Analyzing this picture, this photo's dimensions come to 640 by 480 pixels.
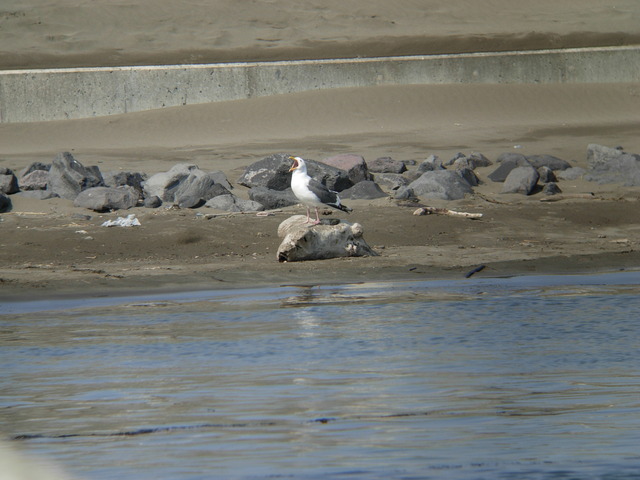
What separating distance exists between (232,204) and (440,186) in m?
2.87

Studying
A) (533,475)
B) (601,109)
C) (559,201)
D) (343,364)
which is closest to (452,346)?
(343,364)

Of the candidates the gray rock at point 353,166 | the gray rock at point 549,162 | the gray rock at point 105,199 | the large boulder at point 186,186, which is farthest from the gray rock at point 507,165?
the gray rock at point 105,199

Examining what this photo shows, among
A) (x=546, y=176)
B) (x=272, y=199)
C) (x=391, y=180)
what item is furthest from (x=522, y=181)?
(x=272, y=199)

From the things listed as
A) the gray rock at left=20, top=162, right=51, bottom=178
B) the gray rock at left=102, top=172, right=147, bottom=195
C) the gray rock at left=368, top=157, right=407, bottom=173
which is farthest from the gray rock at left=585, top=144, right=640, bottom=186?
the gray rock at left=20, top=162, right=51, bottom=178

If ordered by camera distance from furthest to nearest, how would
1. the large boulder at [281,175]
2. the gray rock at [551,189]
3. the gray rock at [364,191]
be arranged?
the gray rock at [551,189], the large boulder at [281,175], the gray rock at [364,191]

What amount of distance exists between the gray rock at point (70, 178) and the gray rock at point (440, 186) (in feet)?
14.4

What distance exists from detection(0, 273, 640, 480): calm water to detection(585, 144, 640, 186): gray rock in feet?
23.0

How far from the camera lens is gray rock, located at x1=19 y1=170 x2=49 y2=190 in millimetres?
15675

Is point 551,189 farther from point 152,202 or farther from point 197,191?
point 152,202

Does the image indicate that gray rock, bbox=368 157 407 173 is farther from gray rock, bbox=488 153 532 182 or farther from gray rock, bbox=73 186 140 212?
gray rock, bbox=73 186 140 212

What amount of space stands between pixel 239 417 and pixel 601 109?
21.3m

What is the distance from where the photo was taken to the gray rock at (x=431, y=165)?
16875mm

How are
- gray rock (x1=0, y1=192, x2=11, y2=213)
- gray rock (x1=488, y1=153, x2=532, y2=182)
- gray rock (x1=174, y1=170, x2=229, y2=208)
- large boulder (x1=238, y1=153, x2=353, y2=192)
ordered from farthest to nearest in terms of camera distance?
1. gray rock (x1=488, y1=153, x2=532, y2=182)
2. large boulder (x1=238, y1=153, x2=353, y2=192)
3. gray rock (x1=174, y1=170, x2=229, y2=208)
4. gray rock (x1=0, y1=192, x2=11, y2=213)

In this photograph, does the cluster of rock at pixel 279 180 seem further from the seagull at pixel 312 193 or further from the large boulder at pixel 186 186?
the seagull at pixel 312 193
